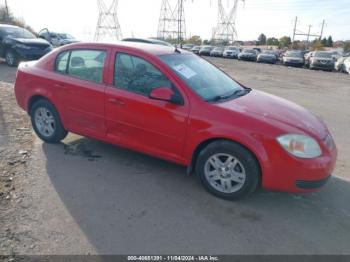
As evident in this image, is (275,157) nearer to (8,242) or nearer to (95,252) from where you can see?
(95,252)

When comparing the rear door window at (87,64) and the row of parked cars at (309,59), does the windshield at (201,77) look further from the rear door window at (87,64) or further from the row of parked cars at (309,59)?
the row of parked cars at (309,59)

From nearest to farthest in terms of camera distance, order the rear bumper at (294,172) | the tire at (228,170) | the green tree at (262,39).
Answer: the rear bumper at (294,172) < the tire at (228,170) < the green tree at (262,39)

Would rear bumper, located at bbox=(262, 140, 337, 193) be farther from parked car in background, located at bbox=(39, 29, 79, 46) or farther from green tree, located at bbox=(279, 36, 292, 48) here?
green tree, located at bbox=(279, 36, 292, 48)

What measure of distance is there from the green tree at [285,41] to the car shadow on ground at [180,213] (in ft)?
247

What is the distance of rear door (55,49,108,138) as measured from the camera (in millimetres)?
4160

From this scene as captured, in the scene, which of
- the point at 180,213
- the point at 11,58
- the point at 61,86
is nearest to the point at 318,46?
the point at 11,58

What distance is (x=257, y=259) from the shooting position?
2689 mm

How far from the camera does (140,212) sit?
325 cm

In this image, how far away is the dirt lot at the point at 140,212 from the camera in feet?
9.20

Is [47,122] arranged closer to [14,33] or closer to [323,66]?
[14,33]

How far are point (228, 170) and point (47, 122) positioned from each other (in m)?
2.95

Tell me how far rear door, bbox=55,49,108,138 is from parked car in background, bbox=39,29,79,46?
25.0m

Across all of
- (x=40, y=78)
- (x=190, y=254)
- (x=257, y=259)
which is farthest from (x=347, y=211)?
(x=40, y=78)

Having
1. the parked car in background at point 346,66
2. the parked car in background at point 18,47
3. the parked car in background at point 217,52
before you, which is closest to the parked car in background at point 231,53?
the parked car in background at point 217,52
